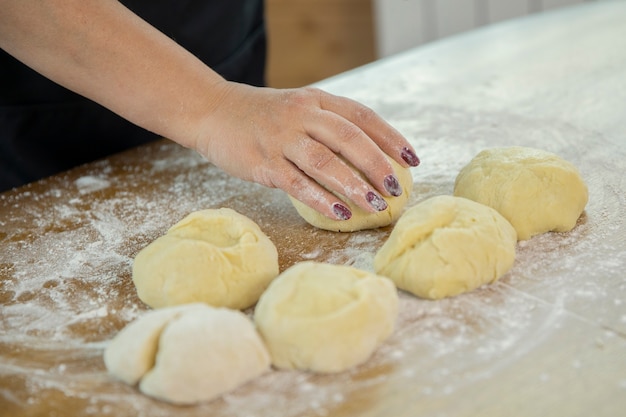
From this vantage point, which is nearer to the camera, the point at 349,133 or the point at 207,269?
the point at 207,269

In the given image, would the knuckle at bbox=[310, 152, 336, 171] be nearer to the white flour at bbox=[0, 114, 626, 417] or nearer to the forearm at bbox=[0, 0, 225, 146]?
the white flour at bbox=[0, 114, 626, 417]

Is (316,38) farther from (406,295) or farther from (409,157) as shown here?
(406,295)

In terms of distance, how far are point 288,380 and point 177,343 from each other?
0.16 metres

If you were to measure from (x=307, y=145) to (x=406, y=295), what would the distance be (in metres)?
0.36

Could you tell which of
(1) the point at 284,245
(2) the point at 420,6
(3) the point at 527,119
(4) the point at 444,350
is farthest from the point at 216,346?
(2) the point at 420,6

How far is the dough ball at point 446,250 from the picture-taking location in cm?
118

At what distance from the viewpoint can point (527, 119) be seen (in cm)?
191

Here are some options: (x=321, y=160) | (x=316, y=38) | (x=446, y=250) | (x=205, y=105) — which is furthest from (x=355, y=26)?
(x=446, y=250)

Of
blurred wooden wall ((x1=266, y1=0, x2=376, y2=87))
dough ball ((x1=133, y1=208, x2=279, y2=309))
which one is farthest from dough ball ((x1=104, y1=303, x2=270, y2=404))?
blurred wooden wall ((x1=266, y1=0, x2=376, y2=87))

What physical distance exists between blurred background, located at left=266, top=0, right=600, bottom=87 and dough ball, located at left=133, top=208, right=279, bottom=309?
7.36 feet

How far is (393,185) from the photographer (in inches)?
54.5

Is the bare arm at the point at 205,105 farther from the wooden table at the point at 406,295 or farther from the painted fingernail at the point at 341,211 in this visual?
the wooden table at the point at 406,295

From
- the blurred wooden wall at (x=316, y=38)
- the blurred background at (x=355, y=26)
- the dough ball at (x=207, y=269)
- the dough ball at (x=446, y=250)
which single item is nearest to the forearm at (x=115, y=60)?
the dough ball at (x=207, y=269)

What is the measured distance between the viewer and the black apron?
5.68ft
